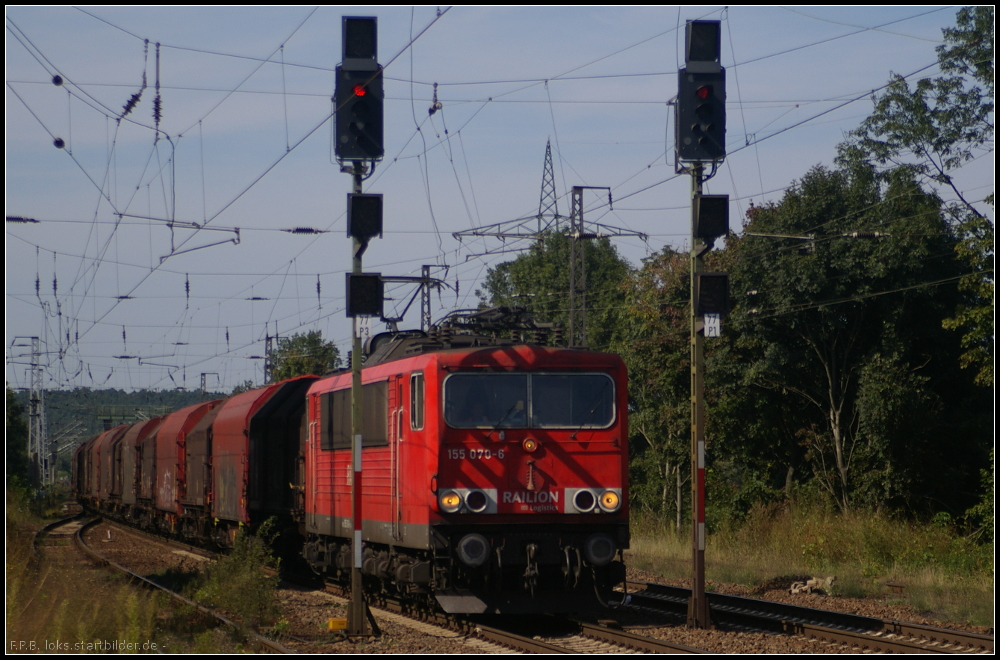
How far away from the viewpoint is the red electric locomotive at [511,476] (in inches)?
525

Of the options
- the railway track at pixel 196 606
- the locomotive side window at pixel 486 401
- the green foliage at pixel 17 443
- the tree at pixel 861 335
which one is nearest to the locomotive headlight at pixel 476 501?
the locomotive side window at pixel 486 401

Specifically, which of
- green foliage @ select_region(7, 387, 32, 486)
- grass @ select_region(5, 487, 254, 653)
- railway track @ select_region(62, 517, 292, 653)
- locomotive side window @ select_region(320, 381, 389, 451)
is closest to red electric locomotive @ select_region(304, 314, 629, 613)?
locomotive side window @ select_region(320, 381, 389, 451)

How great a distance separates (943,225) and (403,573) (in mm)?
19781

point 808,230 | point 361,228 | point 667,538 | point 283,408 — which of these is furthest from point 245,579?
point 808,230

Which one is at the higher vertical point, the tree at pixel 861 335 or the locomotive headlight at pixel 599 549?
the tree at pixel 861 335

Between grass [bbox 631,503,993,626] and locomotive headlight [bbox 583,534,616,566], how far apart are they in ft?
15.8

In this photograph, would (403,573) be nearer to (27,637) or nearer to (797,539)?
(27,637)

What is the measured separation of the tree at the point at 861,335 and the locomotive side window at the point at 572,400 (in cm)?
1461

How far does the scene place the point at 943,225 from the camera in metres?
28.3

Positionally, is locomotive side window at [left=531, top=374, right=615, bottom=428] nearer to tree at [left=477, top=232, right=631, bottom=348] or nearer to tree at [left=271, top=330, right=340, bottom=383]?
tree at [left=477, top=232, right=631, bottom=348]

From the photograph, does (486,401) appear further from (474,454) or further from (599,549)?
(599,549)

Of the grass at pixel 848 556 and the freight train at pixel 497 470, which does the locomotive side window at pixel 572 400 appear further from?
the grass at pixel 848 556

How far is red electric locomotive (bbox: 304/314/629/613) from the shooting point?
13.3 metres

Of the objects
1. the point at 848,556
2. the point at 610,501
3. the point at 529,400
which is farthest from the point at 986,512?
the point at 529,400
